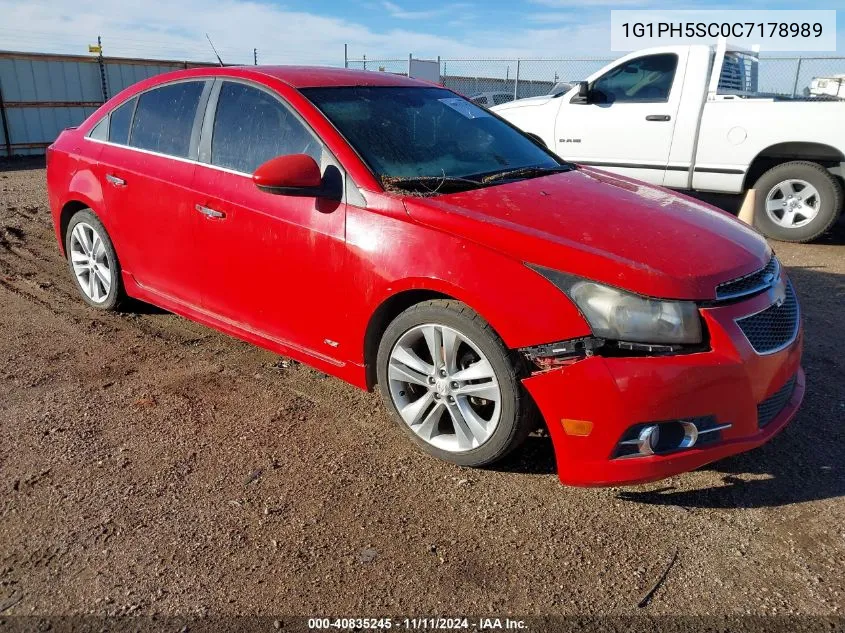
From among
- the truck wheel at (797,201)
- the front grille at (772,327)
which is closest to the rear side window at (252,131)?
the front grille at (772,327)

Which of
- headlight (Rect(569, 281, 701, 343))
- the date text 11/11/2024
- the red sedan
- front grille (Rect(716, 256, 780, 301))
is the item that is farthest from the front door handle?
front grille (Rect(716, 256, 780, 301))

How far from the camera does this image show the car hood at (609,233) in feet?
8.39

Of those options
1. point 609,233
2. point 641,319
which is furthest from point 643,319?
point 609,233

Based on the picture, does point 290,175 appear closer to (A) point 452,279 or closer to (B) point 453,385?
(A) point 452,279

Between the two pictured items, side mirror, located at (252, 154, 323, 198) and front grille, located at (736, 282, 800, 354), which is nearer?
front grille, located at (736, 282, 800, 354)

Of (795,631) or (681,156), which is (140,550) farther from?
(681,156)

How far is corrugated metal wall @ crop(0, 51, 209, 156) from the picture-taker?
14578mm

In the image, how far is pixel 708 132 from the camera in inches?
289

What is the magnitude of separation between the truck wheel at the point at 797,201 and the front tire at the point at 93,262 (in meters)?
6.26

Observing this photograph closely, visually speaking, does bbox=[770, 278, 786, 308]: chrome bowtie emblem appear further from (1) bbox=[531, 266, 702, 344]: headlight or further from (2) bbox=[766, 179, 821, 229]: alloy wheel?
(2) bbox=[766, 179, 821, 229]: alloy wheel

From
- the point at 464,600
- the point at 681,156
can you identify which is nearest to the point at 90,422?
the point at 464,600

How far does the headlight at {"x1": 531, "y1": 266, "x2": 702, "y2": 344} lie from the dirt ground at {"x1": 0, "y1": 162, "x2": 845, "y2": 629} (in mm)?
766

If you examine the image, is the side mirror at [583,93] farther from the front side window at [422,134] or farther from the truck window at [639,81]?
the front side window at [422,134]

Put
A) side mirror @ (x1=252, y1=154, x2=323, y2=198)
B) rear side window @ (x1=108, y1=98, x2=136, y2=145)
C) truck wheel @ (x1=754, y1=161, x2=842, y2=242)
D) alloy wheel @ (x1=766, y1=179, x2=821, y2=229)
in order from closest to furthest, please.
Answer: side mirror @ (x1=252, y1=154, x2=323, y2=198) < rear side window @ (x1=108, y1=98, x2=136, y2=145) < truck wheel @ (x1=754, y1=161, x2=842, y2=242) < alloy wheel @ (x1=766, y1=179, x2=821, y2=229)
